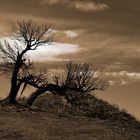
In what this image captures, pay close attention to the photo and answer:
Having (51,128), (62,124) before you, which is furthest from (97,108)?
(51,128)

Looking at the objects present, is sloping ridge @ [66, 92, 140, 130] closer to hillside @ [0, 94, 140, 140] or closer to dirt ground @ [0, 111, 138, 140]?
hillside @ [0, 94, 140, 140]

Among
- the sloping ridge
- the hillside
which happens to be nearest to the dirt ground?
the hillside

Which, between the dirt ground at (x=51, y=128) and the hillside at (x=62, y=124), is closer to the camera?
the dirt ground at (x=51, y=128)

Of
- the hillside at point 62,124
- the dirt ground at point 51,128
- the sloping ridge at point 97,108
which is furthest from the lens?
the sloping ridge at point 97,108

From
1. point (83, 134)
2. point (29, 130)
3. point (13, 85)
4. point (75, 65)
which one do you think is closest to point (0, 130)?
point (29, 130)

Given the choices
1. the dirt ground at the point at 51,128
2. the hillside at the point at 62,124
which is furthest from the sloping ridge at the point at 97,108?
the dirt ground at the point at 51,128

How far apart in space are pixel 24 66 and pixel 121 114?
12931mm

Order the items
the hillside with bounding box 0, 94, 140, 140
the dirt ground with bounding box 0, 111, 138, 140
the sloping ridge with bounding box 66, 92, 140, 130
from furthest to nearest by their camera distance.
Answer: the sloping ridge with bounding box 66, 92, 140, 130 < the hillside with bounding box 0, 94, 140, 140 < the dirt ground with bounding box 0, 111, 138, 140

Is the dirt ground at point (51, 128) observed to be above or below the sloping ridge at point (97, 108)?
above

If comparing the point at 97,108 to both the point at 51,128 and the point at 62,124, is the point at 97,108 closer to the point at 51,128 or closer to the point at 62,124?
the point at 62,124

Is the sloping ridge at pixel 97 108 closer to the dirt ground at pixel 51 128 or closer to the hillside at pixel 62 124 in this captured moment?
the hillside at pixel 62 124

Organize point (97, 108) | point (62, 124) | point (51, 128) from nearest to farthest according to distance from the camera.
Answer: point (51, 128) < point (62, 124) < point (97, 108)

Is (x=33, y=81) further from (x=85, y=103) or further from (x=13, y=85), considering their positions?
(x=85, y=103)

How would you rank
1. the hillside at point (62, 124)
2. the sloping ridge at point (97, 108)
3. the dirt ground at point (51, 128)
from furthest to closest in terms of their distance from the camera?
the sloping ridge at point (97, 108) → the hillside at point (62, 124) → the dirt ground at point (51, 128)
